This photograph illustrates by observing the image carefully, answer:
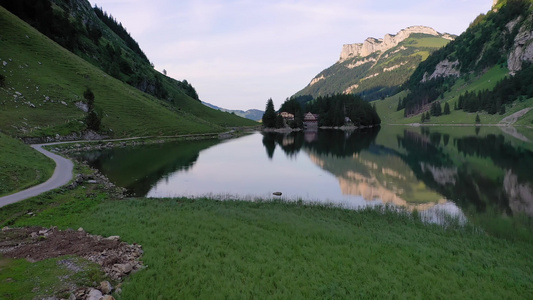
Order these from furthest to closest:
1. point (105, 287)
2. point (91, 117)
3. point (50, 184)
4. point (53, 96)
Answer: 1. point (53, 96)
2. point (91, 117)
3. point (50, 184)
4. point (105, 287)

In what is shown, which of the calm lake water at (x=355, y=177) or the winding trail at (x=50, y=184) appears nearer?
the winding trail at (x=50, y=184)

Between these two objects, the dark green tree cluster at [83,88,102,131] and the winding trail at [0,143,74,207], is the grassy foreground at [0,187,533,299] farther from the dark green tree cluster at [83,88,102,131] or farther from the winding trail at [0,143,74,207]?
the dark green tree cluster at [83,88,102,131]

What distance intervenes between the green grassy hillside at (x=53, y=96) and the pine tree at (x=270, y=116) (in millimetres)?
65154

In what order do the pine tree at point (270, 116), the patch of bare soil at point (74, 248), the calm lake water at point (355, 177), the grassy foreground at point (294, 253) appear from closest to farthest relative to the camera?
the grassy foreground at point (294, 253) → the patch of bare soil at point (74, 248) → the calm lake water at point (355, 177) → the pine tree at point (270, 116)

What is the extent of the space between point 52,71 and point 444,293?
411 feet

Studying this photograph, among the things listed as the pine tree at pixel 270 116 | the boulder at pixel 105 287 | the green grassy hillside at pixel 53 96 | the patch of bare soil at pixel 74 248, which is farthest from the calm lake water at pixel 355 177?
the pine tree at pixel 270 116

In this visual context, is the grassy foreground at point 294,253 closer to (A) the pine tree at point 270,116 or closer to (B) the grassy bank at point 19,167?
(B) the grassy bank at point 19,167

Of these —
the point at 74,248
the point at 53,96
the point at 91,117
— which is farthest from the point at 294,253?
the point at 53,96

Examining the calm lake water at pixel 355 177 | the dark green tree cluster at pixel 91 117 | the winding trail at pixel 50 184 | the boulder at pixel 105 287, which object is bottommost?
the calm lake water at pixel 355 177

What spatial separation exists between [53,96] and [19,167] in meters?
66.5

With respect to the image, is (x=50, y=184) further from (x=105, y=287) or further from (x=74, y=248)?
(x=105, y=287)

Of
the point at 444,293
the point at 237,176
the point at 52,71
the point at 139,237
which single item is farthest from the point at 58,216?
the point at 52,71

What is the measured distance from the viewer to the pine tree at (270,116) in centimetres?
18850

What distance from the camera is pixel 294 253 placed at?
1788 centimetres
